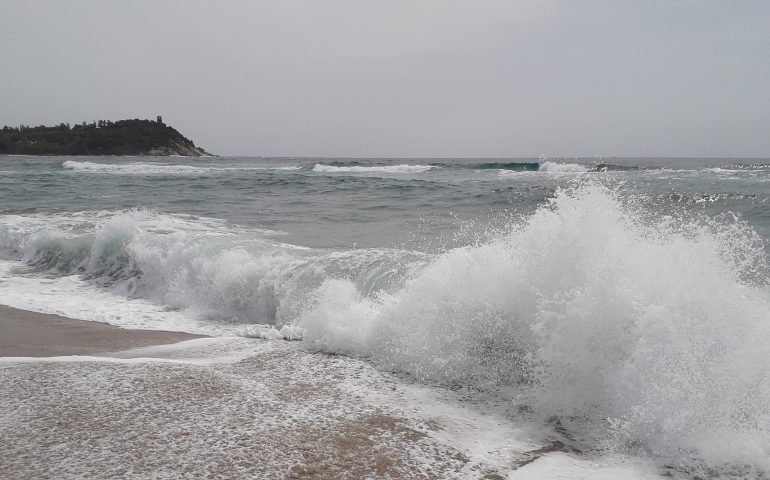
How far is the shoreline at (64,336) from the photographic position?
478 centimetres

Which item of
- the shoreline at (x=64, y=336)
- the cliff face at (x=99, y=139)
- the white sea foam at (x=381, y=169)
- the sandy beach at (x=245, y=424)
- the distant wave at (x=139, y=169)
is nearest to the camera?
the sandy beach at (x=245, y=424)

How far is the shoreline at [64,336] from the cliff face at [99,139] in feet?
239

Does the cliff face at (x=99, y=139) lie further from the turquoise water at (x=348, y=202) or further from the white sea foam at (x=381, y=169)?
the turquoise water at (x=348, y=202)

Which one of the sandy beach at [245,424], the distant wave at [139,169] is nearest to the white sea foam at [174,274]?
the sandy beach at [245,424]

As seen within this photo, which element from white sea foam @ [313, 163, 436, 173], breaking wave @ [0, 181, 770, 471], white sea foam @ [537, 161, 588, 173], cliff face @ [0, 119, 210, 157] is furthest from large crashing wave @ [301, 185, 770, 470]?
cliff face @ [0, 119, 210, 157]

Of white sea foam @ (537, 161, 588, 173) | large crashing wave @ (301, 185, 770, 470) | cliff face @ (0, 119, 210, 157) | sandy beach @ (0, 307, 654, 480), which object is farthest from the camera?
cliff face @ (0, 119, 210, 157)

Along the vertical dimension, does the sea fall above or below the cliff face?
below

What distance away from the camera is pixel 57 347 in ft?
16.0

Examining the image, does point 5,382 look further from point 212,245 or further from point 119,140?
point 119,140

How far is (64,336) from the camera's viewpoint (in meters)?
5.29

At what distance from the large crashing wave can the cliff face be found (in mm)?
75658

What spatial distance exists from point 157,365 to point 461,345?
92.4 inches

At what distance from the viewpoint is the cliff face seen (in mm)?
70188

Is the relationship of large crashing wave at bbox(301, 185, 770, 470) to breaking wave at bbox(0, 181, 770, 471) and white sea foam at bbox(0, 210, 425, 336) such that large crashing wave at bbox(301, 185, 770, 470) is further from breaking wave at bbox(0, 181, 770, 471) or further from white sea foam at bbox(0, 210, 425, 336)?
white sea foam at bbox(0, 210, 425, 336)
